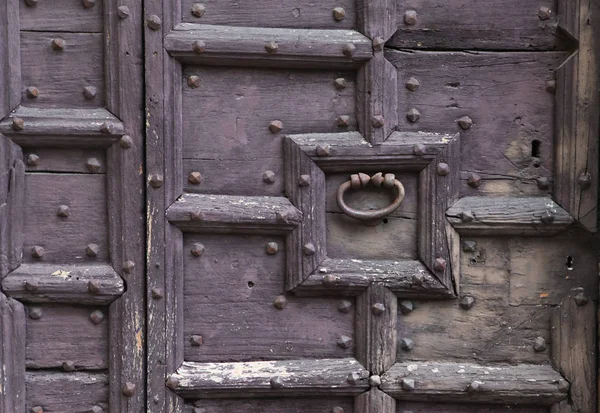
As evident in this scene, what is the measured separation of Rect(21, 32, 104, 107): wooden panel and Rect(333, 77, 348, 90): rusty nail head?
1.45ft

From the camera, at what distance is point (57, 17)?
1.31 metres

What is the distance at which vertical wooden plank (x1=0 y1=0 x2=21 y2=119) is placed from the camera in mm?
1297

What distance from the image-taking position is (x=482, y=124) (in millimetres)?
1326

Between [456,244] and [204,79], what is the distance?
22.4 inches

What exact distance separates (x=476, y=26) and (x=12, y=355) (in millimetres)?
1074

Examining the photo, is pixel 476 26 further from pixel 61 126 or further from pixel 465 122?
pixel 61 126

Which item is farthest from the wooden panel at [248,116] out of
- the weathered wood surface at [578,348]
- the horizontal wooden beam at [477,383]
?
the weathered wood surface at [578,348]

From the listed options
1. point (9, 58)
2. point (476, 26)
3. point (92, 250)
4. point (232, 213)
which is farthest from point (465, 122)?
point (9, 58)

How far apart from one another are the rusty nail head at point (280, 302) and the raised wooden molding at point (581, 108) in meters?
0.56

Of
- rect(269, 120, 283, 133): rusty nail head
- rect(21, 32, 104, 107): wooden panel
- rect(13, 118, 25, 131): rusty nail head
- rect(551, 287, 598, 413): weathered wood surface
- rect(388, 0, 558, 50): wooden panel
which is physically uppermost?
rect(388, 0, 558, 50): wooden panel

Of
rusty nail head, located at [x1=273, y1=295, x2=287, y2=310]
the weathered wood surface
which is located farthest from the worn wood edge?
the weathered wood surface

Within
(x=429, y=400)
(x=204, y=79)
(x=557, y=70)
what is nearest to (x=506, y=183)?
(x=557, y=70)

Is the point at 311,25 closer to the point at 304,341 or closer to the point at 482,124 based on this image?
the point at 482,124

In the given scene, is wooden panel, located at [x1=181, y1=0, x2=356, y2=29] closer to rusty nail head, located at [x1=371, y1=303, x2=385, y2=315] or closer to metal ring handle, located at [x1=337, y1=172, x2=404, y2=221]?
metal ring handle, located at [x1=337, y1=172, x2=404, y2=221]
